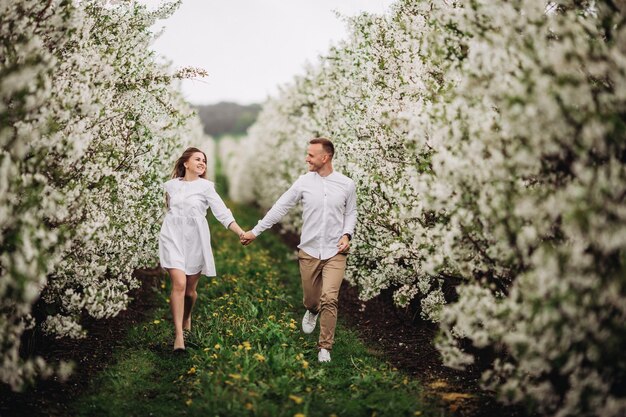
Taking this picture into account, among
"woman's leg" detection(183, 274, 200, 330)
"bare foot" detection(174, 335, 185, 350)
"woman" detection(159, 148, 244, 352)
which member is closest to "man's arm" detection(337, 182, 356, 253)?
"woman" detection(159, 148, 244, 352)

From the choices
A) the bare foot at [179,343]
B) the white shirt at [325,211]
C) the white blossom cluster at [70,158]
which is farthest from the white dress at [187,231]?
the white shirt at [325,211]

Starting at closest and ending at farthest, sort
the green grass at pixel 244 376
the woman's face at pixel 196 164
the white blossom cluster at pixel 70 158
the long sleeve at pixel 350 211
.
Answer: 1. the white blossom cluster at pixel 70 158
2. the green grass at pixel 244 376
3. the long sleeve at pixel 350 211
4. the woman's face at pixel 196 164

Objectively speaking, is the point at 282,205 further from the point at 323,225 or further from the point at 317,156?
the point at 317,156

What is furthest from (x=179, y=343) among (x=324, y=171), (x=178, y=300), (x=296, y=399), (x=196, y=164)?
(x=324, y=171)

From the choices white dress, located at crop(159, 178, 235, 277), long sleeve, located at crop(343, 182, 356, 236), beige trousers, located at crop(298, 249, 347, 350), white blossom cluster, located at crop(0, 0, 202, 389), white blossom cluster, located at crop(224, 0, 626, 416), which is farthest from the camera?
long sleeve, located at crop(343, 182, 356, 236)

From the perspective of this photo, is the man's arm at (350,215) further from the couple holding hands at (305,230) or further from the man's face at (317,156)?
the man's face at (317,156)

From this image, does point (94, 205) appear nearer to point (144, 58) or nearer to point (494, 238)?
point (144, 58)

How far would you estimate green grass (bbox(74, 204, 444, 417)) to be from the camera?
19.5 feet

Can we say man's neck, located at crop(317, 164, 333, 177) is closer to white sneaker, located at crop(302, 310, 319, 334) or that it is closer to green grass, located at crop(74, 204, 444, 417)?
white sneaker, located at crop(302, 310, 319, 334)

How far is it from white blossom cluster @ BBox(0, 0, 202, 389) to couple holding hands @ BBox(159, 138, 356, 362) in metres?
0.82

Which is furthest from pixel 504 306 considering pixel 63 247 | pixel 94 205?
pixel 94 205

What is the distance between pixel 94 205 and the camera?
23.8ft

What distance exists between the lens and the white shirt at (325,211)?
773cm

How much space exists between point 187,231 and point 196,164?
998mm
